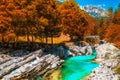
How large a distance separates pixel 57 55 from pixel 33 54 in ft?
32.3

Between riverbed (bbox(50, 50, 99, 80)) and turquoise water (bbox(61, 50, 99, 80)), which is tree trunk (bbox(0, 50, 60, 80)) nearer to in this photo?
riverbed (bbox(50, 50, 99, 80))

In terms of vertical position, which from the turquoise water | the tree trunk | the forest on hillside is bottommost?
the turquoise water

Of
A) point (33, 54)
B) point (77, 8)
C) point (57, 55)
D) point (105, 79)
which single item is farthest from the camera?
point (77, 8)

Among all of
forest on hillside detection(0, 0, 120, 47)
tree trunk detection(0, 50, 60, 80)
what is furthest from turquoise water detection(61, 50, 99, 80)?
forest on hillside detection(0, 0, 120, 47)

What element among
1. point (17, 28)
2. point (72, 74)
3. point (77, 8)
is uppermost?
point (77, 8)

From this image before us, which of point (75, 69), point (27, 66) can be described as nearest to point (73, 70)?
point (75, 69)

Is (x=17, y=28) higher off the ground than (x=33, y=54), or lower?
higher

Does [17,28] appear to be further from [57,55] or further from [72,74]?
[72,74]

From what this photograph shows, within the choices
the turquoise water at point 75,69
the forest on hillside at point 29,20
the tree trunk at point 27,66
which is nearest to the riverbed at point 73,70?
the turquoise water at point 75,69

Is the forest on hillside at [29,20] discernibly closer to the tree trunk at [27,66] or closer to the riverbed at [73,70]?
the tree trunk at [27,66]

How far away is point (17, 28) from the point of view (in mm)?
63281

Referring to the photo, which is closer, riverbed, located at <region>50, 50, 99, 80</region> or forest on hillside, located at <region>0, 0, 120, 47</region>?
riverbed, located at <region>50, 50, 99, 80</region>

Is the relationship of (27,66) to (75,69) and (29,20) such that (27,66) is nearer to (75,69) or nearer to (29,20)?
(75,69)

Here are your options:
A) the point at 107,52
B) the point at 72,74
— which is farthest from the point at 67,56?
the point at 72,74
